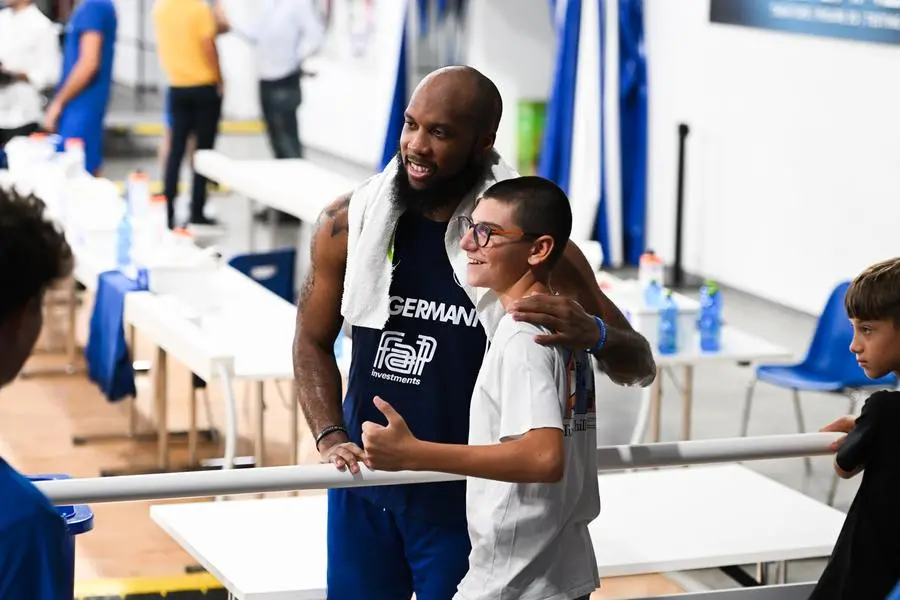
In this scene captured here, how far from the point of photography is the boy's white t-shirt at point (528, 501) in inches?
86.4

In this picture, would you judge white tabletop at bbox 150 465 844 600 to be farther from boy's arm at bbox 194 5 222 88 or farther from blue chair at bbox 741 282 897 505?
boy's arm at bbox 194 5 222 88

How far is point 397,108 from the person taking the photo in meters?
10.5

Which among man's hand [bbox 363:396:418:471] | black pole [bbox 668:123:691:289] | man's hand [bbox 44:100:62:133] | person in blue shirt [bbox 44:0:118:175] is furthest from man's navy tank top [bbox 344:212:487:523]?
man's hand [bbox 44:100:62:133]

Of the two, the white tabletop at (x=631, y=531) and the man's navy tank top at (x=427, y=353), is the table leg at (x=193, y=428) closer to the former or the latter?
the white tabletop at (x=631, y=531)

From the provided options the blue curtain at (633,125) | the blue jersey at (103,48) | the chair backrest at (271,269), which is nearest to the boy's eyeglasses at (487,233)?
the chair backrest at (271,269)

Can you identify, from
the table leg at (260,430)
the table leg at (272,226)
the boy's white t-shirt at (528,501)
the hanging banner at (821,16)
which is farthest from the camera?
the table leg at (272,226)

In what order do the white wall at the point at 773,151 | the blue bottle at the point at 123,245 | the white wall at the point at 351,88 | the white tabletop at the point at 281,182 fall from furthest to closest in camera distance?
1. the white wall at the point at 351,88
2. the white tabletop at the point at 281,182
3. the white wall at the point at 773,151
4. the blue bottle at the point at 123,245

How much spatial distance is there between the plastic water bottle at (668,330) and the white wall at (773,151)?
2717 millimetres

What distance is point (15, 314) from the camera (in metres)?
1.50

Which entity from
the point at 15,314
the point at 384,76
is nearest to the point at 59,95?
the point at 384,76

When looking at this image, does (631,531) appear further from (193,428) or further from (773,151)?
(773,151)

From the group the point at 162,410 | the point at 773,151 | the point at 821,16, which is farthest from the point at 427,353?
the point at 773,151

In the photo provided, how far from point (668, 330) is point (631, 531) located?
197cm

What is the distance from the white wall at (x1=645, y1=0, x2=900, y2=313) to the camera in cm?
817
